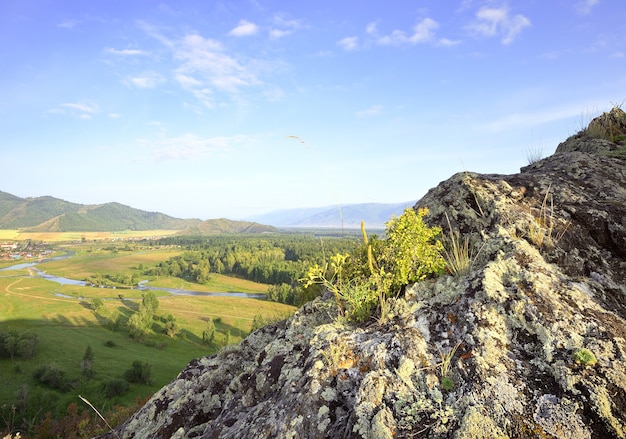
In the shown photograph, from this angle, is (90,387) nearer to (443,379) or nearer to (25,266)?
(443,379)

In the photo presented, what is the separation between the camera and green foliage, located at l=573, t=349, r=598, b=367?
10.4 feet

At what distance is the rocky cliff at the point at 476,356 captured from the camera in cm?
305

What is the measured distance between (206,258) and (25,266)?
102 metres

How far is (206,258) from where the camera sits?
19250 cm

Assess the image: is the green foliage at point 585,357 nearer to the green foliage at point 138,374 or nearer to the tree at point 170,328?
the green foliage at point 138,374

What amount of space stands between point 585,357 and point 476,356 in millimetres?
931

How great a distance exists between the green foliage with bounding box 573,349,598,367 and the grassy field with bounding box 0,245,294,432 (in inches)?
1109

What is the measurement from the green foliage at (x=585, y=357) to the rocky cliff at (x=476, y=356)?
16 mm

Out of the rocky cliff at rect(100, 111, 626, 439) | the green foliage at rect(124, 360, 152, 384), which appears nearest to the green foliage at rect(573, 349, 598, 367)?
the rocky cliff at rect(100, 111, 626, 439)

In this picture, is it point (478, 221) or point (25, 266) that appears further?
point (25, 266)

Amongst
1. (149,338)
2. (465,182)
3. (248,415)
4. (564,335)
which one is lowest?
(149,338)

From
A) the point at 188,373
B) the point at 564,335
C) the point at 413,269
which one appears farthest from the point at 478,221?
the point at 188,373

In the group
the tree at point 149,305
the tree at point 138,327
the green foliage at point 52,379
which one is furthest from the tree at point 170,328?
the green foliage at point 52,379

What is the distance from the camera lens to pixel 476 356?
3.56 metres
